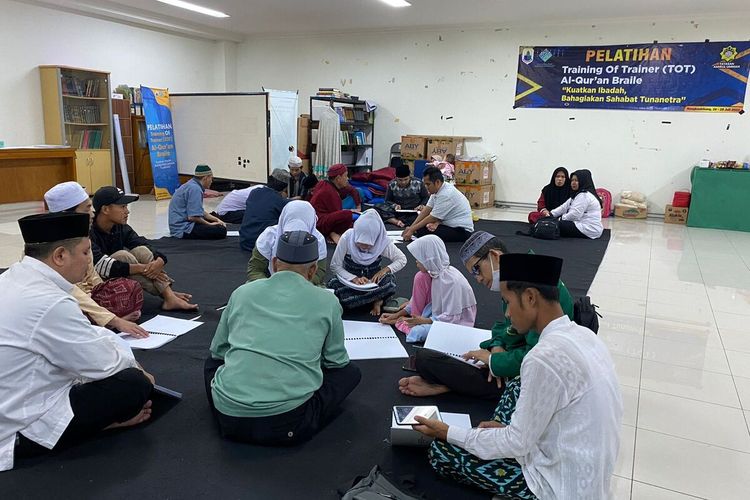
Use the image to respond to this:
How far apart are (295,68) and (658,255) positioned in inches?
315

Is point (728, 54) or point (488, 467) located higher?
point (728, 54)

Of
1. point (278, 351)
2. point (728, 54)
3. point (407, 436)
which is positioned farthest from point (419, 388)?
point (728, 54)

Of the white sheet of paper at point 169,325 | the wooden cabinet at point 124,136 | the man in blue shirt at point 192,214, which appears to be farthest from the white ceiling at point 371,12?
the white sheet of paper at point 169,325

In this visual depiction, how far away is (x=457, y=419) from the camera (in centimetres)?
229

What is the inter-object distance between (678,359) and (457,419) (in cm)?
172

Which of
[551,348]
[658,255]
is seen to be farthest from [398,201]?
[551,348]

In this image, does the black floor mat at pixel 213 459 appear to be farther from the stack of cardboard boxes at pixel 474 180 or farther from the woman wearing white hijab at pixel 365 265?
the stack of cardboard boxes at pixel 474 180

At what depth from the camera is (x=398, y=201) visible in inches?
295

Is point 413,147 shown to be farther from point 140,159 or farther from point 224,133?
point 140,159

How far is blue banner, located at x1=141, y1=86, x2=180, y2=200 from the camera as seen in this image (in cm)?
927

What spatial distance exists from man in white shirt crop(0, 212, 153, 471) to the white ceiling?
7029 mm

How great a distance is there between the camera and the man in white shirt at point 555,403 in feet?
4.48

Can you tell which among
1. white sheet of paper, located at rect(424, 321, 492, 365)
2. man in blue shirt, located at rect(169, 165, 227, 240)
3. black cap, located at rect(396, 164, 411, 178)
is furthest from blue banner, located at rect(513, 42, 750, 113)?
white sheet of paper, located at rect(424, 321, 492, 365)

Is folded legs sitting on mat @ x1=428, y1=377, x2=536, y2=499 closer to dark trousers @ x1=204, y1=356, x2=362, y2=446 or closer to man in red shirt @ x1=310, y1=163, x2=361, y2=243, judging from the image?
dark trousers @ x1=204, y1=356, x2=362, y2=446
